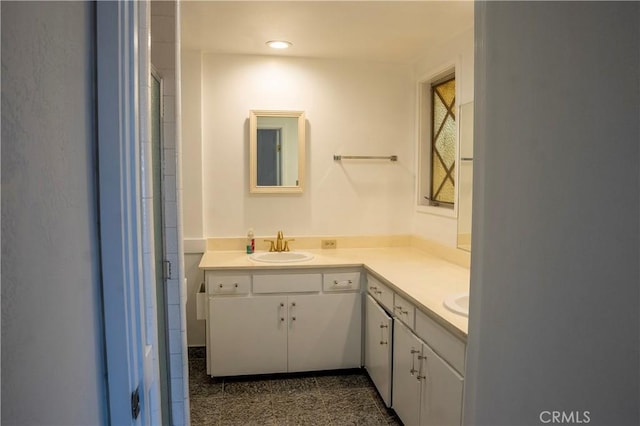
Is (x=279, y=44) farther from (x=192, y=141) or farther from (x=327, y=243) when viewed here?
(x=327, y=243)

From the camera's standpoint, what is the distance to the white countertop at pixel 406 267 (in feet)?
6.21

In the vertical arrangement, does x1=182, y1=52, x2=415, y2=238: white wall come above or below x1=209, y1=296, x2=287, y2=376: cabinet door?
above

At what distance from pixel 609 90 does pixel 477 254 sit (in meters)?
0.45

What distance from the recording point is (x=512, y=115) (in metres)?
0.96

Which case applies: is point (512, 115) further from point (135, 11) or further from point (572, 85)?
point (135, 11)

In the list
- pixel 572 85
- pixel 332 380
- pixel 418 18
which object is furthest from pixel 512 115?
pixel 332 380

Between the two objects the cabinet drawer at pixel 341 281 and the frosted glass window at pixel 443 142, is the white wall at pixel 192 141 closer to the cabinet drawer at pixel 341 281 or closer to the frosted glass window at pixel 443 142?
the cabinet drawer at pixel 341 281

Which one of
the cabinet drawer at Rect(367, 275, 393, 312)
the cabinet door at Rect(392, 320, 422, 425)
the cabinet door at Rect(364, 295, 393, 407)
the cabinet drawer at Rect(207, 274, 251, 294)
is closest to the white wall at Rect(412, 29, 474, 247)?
the cabinet drawer at Rect(367, 275, 393, 312)

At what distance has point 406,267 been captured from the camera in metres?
2.71

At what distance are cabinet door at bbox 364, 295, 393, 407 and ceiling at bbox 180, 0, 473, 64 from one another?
5.68 ft

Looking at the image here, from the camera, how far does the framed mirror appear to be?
325cm

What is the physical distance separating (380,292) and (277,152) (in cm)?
137

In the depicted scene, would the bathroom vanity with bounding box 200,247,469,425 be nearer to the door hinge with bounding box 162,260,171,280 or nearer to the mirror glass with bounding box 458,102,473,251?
the mirror glass with bounding box 458,102,473,251

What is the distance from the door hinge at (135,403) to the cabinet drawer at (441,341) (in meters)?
1.20
